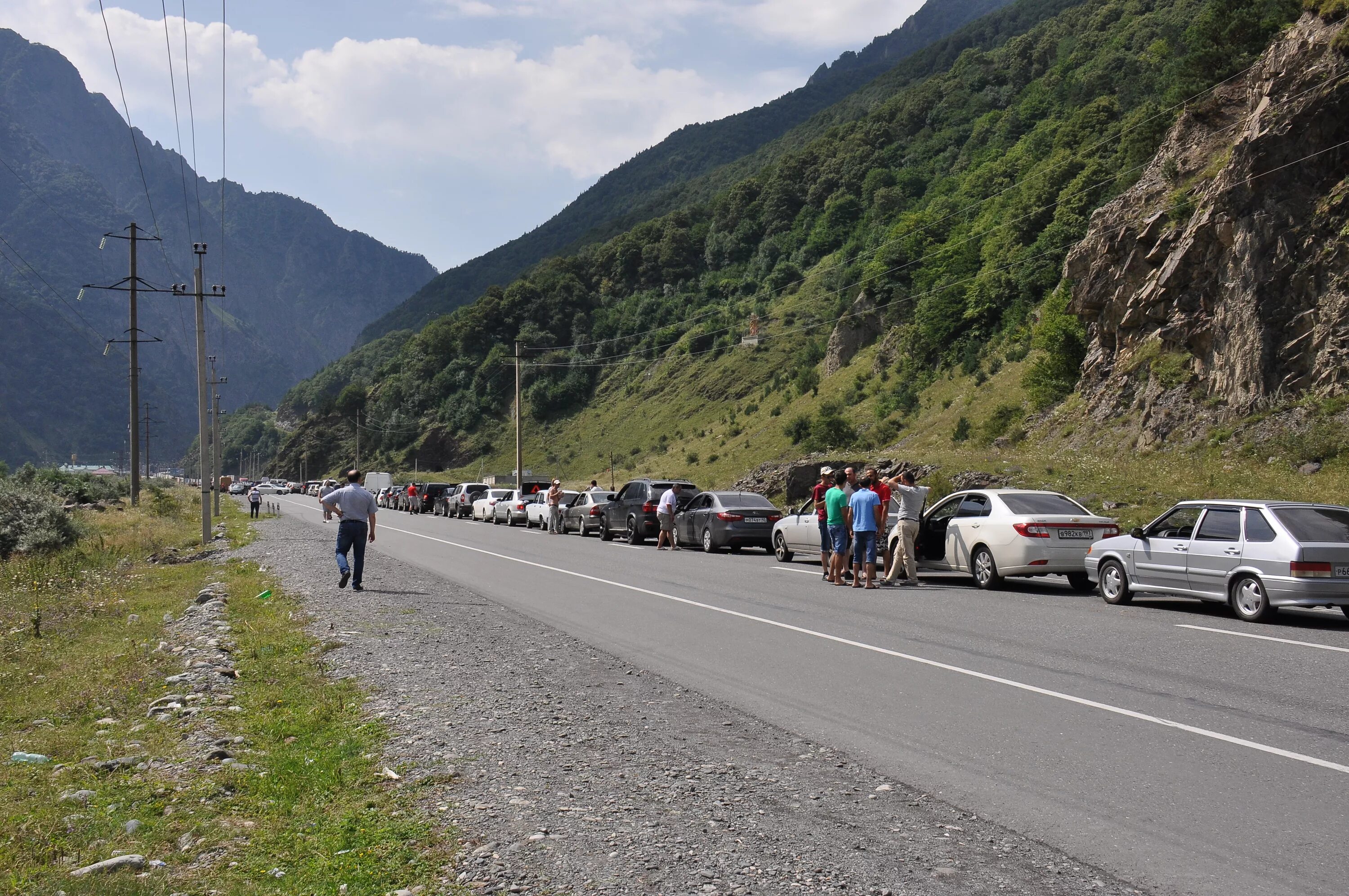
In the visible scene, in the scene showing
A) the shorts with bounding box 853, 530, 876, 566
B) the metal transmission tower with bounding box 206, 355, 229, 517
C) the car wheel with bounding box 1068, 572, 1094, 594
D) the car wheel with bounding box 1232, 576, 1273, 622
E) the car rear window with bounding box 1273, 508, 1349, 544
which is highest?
the metal transmission tower with bounding box 206, 355, 229, 517

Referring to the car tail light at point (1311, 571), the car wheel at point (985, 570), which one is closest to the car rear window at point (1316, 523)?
the car tail light at point (1311, 571)

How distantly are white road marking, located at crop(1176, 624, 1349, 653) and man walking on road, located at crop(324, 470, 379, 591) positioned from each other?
11.8 meters

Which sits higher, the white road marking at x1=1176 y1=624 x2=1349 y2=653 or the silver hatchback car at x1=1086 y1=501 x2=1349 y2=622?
the silver hatchback car at x1=1086 y1=501 x2=1349 y2=622

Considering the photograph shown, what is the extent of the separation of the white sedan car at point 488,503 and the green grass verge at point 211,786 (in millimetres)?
34611

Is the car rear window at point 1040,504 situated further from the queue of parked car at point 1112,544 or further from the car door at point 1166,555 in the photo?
the car door at point 1166,555

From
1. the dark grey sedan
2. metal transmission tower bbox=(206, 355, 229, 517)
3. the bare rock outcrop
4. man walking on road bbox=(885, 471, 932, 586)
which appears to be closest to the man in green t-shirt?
man walking on road bbox=(885, 471, 932, 586)

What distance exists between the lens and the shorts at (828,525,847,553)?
17.8 m

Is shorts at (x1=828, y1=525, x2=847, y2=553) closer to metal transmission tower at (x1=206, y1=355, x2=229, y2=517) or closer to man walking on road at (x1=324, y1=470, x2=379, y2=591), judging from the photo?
man walking on road at (x1=324, y1=470, x2=379, y2=591)

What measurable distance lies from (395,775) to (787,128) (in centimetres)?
20436

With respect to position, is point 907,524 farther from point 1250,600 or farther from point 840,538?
point 1250,600

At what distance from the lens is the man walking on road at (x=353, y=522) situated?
661 inches

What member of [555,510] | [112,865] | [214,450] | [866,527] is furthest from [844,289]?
[112,865]

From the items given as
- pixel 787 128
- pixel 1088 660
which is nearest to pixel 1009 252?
pixel 1088 660

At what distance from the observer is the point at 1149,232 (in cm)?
4100
